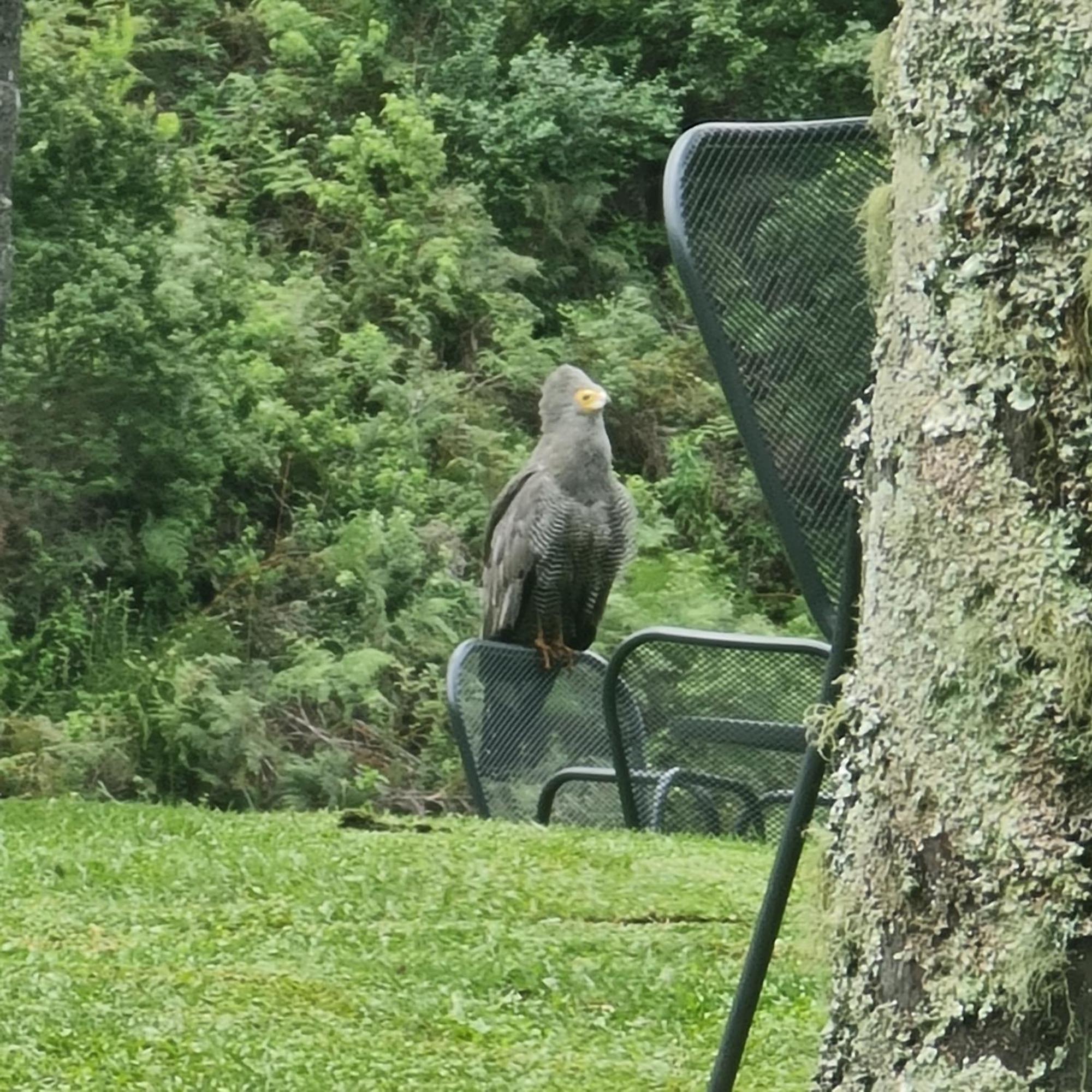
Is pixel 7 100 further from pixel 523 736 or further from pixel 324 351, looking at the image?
pixel 324 351

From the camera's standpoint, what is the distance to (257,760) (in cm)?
1104

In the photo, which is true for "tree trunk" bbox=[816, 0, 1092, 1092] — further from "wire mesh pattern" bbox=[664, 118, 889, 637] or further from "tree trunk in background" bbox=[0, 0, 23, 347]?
"tree trunk in background" bbox=[0, 0, 23, 347]

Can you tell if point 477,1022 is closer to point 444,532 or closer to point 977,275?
point 977,275

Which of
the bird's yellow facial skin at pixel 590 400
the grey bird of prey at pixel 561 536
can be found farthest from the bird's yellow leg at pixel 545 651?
the bird's yellow facial skin at pixel 590 400

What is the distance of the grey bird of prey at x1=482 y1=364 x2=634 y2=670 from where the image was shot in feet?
27.1

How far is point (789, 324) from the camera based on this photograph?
1.93m

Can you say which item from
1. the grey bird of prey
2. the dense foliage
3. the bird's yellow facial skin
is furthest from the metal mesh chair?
the dense foliage

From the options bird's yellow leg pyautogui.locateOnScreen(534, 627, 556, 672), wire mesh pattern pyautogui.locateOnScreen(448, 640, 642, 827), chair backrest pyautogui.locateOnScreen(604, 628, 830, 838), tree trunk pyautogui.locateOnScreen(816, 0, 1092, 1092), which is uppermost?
tree trunk pyautogui.locateOnScreen(816, 0, 1092, 1092)

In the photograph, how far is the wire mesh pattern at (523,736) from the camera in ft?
20.9

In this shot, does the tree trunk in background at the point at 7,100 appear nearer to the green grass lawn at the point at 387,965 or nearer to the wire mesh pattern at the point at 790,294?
the green grass lawn at the point at 387,965

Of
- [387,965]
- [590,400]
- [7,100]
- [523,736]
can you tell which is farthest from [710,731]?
[590,400]

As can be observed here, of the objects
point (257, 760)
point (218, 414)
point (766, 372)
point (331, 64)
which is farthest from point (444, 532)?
point (766, 372)

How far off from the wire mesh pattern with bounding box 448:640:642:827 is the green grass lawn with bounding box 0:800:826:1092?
1827mm

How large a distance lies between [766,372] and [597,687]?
17.4 ft
